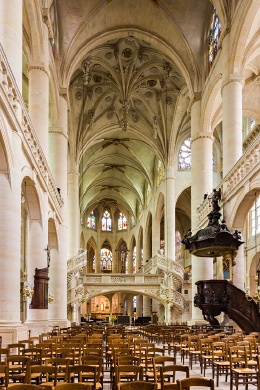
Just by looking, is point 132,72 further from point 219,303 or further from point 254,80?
point 219,303

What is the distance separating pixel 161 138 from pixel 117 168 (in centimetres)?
1256

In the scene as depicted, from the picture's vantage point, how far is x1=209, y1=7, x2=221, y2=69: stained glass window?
81.0 feet

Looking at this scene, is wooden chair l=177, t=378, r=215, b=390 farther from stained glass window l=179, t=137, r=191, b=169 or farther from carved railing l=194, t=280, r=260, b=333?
stained glass window l=179, t=137, r=191, b=169

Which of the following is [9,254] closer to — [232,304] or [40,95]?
[232,304]

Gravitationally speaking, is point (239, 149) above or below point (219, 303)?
above

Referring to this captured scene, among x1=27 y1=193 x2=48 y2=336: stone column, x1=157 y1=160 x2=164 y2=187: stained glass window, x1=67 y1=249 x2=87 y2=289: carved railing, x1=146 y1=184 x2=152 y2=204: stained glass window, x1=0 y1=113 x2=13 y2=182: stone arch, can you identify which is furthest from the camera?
x1=146 y1=184 x2=152 y2=204: stained glass window

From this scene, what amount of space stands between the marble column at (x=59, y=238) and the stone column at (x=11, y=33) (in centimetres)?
1327

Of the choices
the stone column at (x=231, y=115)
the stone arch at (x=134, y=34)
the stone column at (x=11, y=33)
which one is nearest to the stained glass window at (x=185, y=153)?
the stone arch at (x=134, y=34)

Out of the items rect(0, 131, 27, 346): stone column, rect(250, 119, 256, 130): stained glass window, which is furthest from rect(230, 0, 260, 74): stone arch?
rect(0, 131, 27, 346): stone column

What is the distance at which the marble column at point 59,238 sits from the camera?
2394cm

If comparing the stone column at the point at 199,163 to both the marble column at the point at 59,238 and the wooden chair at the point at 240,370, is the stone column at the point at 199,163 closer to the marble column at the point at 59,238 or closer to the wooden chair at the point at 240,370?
the marble column at the point at 59,238

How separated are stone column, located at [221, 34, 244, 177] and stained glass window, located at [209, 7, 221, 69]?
310 cm

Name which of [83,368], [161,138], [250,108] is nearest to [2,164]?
[83,368]

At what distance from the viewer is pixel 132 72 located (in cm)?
3303
